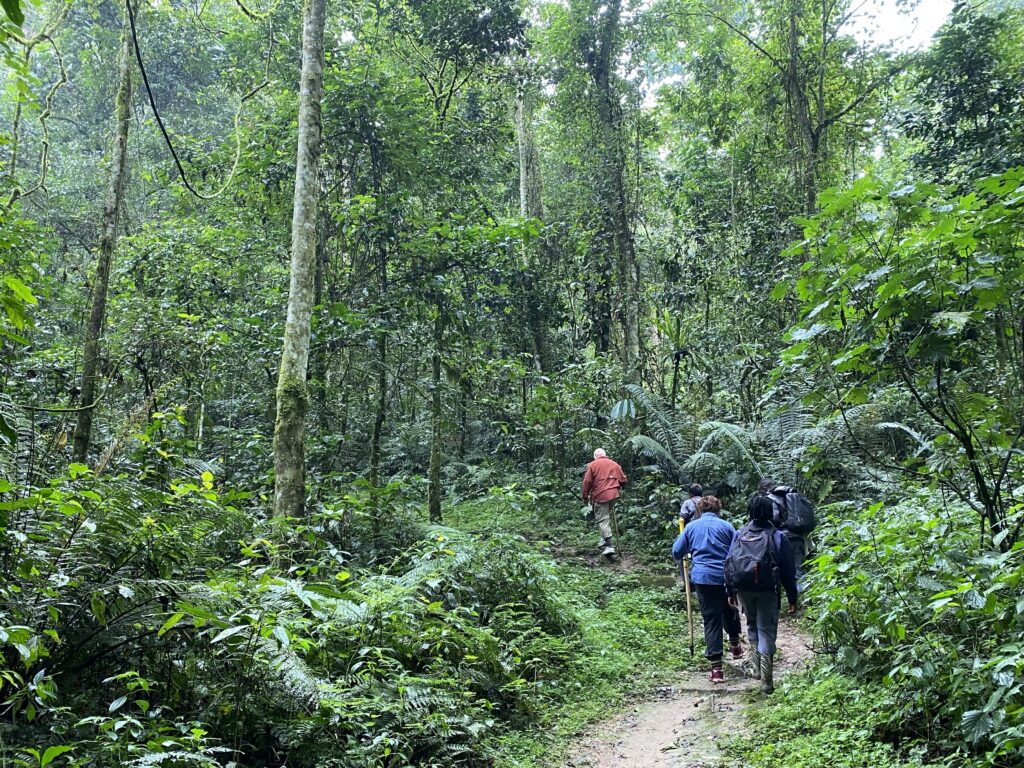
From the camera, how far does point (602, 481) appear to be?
12.0 meters

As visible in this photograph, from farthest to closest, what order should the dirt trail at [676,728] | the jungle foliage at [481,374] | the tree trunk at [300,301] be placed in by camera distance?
the tree trunk at [300,301]
the dirt trail at [676,728]
the jungle foliage at [481,374]

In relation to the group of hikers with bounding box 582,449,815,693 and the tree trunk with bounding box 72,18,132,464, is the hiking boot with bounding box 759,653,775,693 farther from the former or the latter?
the tree trunk with bounding box 72,18,132,464

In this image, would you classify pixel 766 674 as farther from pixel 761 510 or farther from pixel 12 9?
pixel 12 9

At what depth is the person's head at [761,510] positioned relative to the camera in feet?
20.4

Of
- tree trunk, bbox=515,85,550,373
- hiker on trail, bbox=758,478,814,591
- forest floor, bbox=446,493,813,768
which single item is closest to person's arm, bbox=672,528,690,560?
forest floor, bbox=446,493,813,768

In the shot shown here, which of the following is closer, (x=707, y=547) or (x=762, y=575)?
(x=762, y=575)

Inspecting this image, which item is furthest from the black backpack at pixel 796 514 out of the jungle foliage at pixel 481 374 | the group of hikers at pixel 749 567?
the jungle foliage at pixel 481 374

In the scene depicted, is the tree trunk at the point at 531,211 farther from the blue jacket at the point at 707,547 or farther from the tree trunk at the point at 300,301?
the blue jacket at the point at 707,547

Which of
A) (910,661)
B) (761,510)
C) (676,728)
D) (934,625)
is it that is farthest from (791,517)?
(910,661)

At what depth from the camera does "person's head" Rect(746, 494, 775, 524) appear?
20.4ft

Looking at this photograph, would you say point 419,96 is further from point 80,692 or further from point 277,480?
point 80,692

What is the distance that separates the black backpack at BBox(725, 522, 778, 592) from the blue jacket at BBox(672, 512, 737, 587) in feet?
2.12

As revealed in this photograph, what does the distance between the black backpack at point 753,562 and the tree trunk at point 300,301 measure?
4341 mm

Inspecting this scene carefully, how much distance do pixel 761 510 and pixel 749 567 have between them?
54cm
